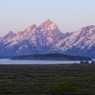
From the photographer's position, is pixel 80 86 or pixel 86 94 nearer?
pixel 86 94

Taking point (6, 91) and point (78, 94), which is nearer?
point (78, 94)

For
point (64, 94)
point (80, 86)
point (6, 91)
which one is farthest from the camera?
point (80, 86)

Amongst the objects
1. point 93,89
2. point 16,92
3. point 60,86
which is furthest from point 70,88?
point 16,92

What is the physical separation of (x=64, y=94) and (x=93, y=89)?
524cm

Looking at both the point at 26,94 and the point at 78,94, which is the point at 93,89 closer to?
the point at 78,94

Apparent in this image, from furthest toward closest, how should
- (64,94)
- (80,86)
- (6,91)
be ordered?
(80,86) < (6,91) < (64,94)

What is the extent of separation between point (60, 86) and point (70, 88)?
1.29 m

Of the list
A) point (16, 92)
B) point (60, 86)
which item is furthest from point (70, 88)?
point (16, 92)

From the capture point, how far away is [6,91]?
109ft

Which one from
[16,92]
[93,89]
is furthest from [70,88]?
[16,92]

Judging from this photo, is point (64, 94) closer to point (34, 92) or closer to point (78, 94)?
point (78, 94)

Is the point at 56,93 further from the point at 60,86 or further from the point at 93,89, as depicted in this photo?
the point at 93,89

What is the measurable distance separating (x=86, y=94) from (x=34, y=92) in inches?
225

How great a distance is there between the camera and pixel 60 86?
33.2 metres
